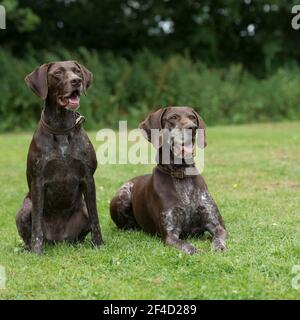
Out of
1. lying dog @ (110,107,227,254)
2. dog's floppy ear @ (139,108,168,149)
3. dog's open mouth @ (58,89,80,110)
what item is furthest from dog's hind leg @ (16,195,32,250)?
dog's floppy ear @ (139,108,168,149)

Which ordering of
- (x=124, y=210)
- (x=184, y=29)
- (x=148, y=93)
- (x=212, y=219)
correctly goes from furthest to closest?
(x=184, y=29) → (x=148, y=93) → (x=124, y=210) → (x=212, y=219)

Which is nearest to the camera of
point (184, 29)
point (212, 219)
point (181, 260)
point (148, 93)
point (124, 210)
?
point (181, 260)

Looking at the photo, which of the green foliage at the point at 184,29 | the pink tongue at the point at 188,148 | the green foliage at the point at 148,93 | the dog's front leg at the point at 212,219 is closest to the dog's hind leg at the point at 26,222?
the pink tongue at the point at 188,148

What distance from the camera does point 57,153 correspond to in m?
Result: 5.89

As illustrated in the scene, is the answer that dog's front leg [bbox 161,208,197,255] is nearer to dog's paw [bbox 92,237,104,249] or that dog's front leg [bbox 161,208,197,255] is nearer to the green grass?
the green grass

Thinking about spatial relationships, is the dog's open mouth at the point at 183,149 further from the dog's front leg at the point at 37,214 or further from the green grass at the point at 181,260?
the dog's front leg at the point at 37,214

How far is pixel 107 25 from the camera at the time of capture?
74.6 ft

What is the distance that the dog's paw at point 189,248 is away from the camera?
5690 mm

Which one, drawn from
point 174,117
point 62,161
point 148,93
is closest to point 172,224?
point 174,117

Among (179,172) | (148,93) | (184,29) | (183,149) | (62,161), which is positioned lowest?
(179,172)

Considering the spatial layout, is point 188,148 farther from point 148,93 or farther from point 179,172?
point 148,93

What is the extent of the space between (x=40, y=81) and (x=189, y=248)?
201 cm
